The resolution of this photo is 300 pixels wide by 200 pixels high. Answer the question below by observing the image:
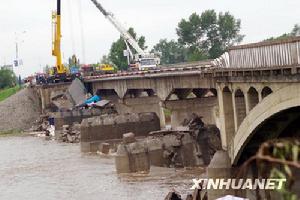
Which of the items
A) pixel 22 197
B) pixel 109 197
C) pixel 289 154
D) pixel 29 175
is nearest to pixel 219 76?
pixel 109 197

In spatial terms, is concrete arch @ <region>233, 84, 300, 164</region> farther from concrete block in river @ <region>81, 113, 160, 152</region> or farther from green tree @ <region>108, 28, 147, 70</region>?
green tree @ <region>108, 28, 147, 70</region>

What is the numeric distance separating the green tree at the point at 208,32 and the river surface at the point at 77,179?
275 feet

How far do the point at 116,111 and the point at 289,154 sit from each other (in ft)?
258

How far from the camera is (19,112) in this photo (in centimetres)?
9738

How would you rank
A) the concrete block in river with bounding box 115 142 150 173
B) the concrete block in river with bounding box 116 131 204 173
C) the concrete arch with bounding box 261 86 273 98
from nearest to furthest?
the concrete arch with bounding box 261 86 273 98 < the concrete block in river with bounding box 115 142 150 173 < the concrete block in river with bounding box 116 131 204 173

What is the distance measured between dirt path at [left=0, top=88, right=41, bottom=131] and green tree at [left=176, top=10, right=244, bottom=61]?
2031 inches

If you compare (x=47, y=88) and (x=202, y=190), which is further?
(x=47, y=88)

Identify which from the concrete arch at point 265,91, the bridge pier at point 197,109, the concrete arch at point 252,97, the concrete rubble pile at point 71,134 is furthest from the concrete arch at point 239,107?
the concrete rubble pile at point 71,134

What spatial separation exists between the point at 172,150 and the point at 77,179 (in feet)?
24.5

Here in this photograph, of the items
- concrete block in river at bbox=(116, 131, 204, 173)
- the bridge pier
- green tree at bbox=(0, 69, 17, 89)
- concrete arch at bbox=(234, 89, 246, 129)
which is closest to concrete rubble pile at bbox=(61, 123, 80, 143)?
the bridge pier

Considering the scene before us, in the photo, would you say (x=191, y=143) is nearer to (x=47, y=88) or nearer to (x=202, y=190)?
(x=202, y=190)

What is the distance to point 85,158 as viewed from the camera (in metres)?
58.5

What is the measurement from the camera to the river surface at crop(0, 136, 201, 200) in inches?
1506

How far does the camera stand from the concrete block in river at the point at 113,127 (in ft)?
213
